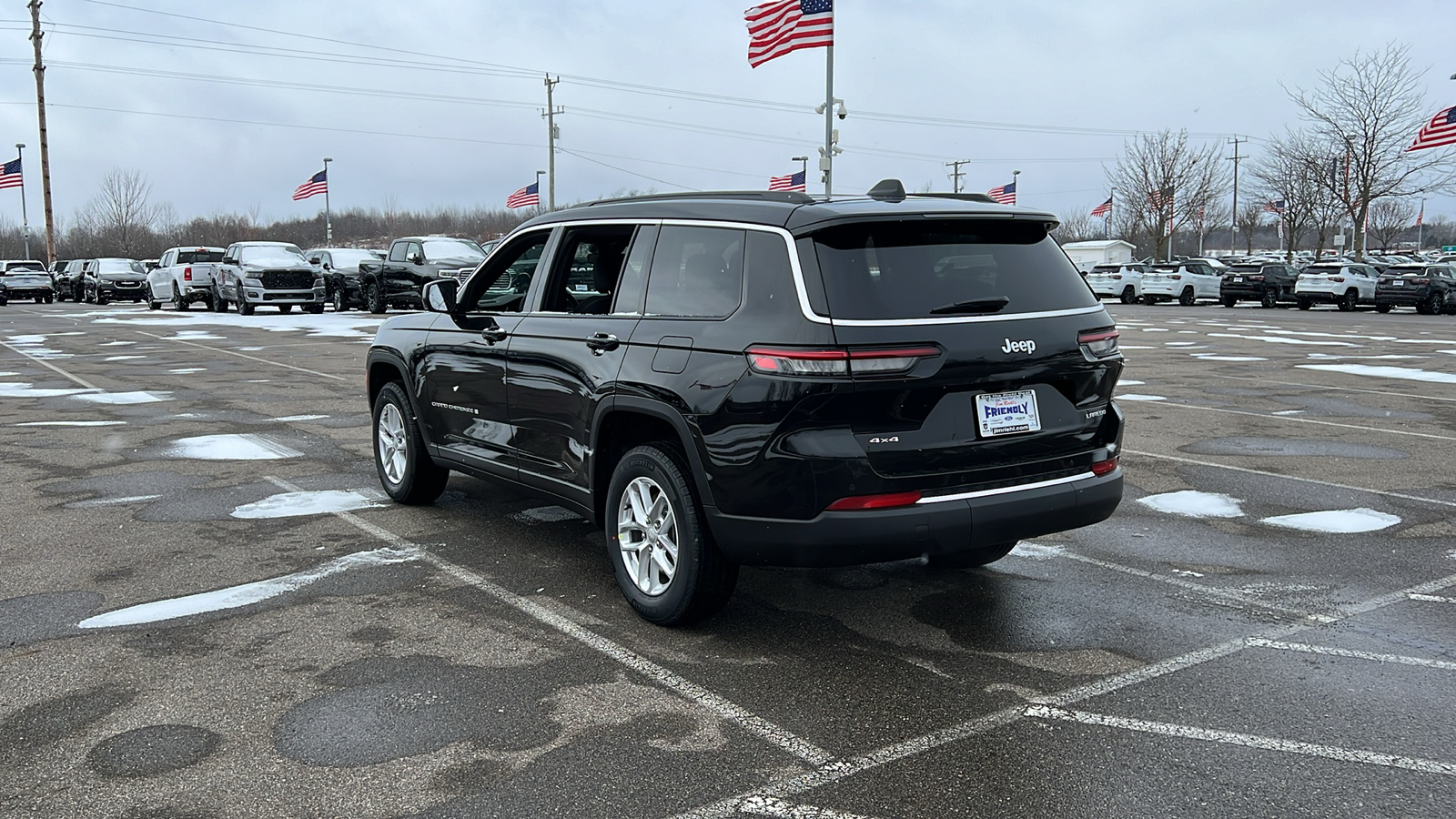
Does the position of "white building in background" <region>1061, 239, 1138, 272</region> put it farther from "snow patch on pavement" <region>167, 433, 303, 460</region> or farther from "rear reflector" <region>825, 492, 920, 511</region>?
"rear reflector" <region>825, 492, 920, 511</region>

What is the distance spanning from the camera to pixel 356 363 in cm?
1661

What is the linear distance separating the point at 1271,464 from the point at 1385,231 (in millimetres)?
97727

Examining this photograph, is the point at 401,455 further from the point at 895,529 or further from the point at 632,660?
the point at 895,529

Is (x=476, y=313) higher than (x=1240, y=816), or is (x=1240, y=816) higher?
(x=476, y=313)

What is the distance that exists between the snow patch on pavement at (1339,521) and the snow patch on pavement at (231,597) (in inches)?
191

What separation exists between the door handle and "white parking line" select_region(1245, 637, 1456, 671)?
112 inches

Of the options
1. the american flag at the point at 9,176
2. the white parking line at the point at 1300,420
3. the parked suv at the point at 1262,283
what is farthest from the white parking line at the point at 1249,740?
the american flag at the point at 9,176

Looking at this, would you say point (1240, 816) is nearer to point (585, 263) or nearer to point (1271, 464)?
point (585, 263)

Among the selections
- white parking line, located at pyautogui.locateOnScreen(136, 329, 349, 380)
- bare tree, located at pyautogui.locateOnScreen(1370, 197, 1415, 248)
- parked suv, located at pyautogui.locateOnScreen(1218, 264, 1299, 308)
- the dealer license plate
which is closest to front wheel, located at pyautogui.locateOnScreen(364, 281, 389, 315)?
white parking line, located at pyautogui.locateOnScreen(136, 329, 349, 380)

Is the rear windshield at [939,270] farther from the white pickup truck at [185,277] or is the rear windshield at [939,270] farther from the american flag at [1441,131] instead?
the american flag at [1441,131]

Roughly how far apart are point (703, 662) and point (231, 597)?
2290 mm

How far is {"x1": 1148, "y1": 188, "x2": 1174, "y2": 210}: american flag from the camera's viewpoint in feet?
206

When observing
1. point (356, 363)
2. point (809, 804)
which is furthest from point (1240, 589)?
point (356, 363)

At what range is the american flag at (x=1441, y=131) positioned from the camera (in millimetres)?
32062
